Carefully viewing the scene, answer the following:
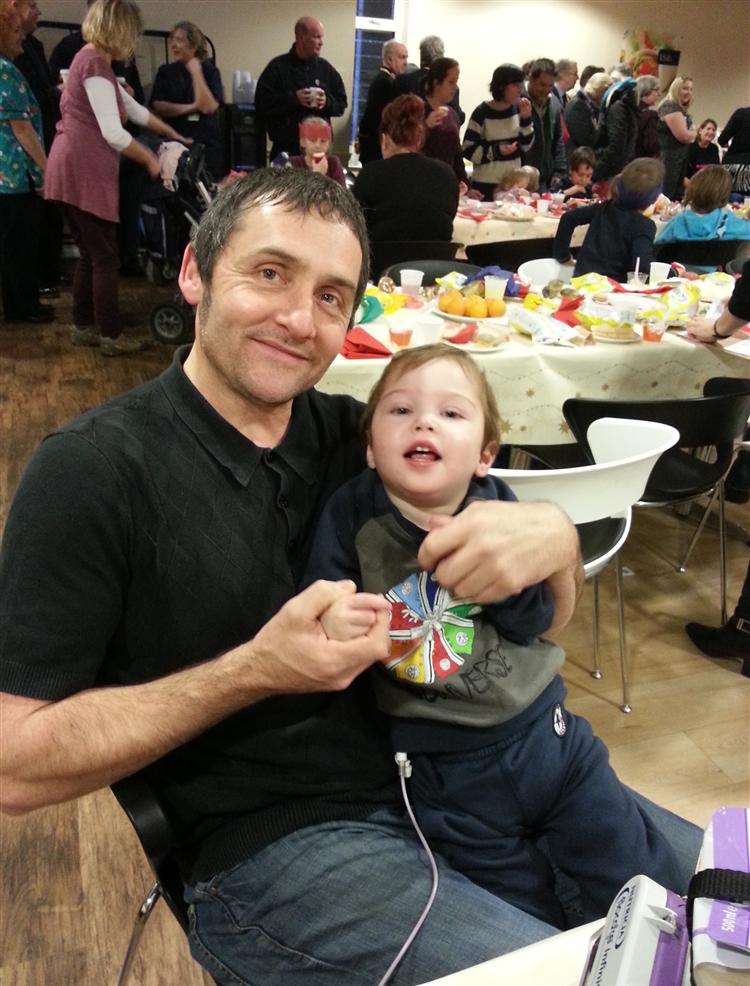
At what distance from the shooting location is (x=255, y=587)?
3.44 ft

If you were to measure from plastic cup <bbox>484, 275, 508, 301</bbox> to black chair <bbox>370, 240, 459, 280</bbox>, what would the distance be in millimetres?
1254

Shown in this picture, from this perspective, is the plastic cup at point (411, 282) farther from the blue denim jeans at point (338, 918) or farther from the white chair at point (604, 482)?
the blue denim jeans at point (338, 918)

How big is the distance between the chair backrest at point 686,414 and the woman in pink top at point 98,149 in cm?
325

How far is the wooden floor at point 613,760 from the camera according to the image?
5.26 ft

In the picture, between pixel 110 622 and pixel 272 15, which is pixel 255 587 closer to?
pixel 110 622

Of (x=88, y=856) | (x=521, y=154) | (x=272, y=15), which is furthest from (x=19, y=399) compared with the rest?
(x=272, y=15)

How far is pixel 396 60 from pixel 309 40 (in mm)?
982

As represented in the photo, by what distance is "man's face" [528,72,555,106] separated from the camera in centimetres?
633

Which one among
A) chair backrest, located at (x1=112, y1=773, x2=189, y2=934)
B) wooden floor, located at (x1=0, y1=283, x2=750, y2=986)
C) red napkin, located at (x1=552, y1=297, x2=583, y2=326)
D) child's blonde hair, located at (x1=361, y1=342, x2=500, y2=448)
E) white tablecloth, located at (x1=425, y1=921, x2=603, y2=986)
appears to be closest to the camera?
white tablecloth, located at (x1=425, y1=921, x2=603, y2=986)

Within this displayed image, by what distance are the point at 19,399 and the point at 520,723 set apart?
3.82 meters

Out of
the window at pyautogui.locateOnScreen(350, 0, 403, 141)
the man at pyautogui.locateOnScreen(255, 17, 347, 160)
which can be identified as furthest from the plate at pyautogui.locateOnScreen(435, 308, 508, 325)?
the window at pyautogui.locateOnScreen(350, 0, 403, 141)

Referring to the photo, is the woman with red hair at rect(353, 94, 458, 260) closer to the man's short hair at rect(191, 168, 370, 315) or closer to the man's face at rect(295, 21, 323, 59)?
the man's face at rect(295, 21, 323, 59)

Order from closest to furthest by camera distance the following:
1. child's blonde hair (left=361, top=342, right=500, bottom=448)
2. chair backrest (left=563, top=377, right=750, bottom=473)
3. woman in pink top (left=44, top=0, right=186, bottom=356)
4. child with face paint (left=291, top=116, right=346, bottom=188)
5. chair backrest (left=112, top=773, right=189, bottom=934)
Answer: chair backrest (left=112, top=773, right=189, bottom=934) → child's blonde hair (left=361, top=342, right=500, bottom=448) → chair backrest (left=563, top=377, right=750, bottom=473) → woman in pink top (left=44, top=0, right=186, bottom=356) → child with face paint (left=291, top=116, right=346, bottom=188)

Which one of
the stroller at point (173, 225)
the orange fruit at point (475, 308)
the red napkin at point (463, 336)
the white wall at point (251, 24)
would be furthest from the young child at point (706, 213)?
the white wall at point (251, 24)
